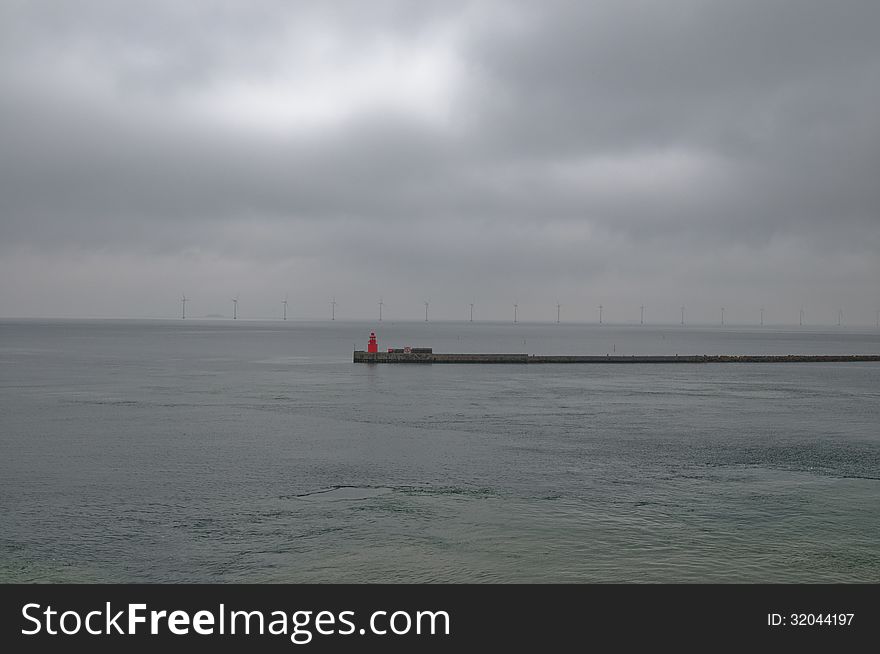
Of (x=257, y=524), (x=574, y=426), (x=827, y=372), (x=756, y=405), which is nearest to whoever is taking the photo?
(x=257, y=524)

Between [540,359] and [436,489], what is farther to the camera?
[540,359]

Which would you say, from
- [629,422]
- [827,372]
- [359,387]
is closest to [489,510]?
[629,422]

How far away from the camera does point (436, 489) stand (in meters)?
22.6

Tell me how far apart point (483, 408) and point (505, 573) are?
1087 inches

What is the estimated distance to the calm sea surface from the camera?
1591 centimetres

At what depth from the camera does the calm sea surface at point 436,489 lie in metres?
15.9

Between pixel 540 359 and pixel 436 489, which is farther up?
pixel 540 359

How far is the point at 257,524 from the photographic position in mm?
18547

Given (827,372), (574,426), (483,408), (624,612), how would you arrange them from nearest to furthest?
(624,612) < (574,426) < (483,408) < (827,372)

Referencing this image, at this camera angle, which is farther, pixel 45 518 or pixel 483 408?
pixel 483 408

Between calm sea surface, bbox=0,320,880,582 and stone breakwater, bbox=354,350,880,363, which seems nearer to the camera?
calm sea surface, bbox=0,320,880,582

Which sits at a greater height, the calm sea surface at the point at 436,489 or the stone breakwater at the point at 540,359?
the stone breakwater at the point at 540,359

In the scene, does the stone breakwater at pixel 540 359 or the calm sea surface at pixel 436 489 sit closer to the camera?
the calm sea surface at pixel 436 489

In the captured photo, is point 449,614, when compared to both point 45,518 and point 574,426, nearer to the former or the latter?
point 45,518
